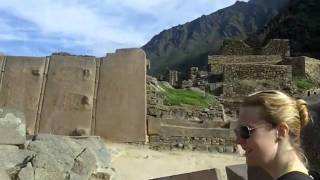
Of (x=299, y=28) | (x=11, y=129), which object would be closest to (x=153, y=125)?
(x=11, y=129)

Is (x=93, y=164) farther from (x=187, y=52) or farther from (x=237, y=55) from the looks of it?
(x=187, y=52)

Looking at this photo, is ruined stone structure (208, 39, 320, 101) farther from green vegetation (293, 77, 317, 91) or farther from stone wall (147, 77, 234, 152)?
stone wall (147, 77, 234, 152)

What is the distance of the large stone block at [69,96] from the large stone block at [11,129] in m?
1.47

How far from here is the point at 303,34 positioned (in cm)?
6034

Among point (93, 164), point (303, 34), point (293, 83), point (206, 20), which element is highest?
point (206, 20)

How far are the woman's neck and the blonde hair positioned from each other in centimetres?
5

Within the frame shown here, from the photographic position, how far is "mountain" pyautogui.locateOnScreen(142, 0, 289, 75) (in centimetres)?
10469

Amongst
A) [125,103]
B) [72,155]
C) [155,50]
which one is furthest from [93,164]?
[155,50]

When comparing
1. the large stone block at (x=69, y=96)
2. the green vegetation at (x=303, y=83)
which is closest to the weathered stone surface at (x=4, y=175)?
the large stone block at (x=69, y=96)

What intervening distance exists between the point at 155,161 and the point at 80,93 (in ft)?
5.58

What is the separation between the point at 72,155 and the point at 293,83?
25.3 meters

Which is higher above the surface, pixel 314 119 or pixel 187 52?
pixel 187 52

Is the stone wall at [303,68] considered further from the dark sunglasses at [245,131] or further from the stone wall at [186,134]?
the dark sunglasses at [245,131]

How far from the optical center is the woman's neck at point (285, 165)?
268cm
